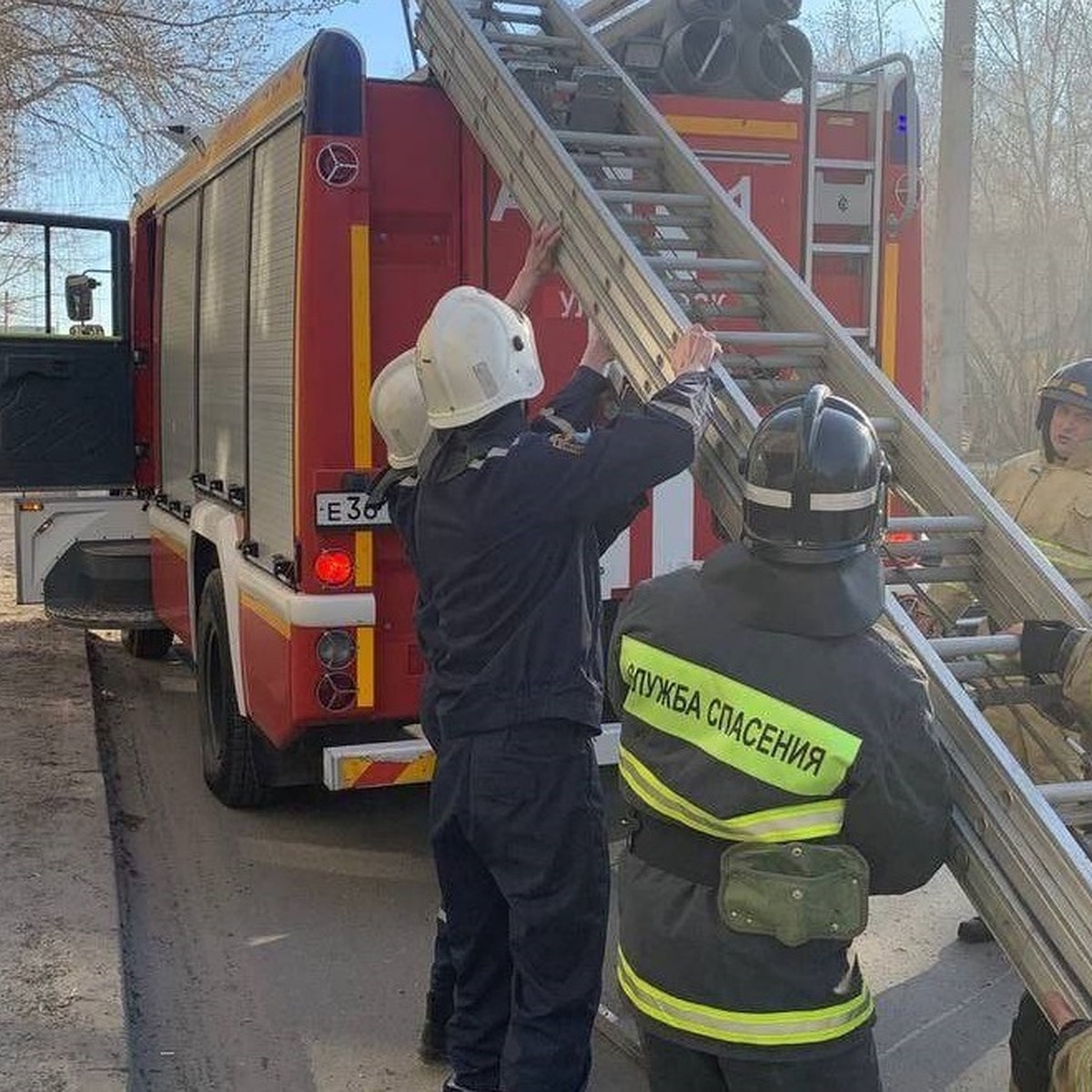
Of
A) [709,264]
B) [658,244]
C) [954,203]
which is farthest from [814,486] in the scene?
[954,203]

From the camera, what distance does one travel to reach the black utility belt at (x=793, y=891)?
6.27ft

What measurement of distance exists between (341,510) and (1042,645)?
2.38 meters

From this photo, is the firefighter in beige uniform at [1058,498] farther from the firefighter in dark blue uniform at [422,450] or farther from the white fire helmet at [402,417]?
the white fire helmet at [402,417]

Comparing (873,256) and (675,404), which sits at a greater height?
(873,256)

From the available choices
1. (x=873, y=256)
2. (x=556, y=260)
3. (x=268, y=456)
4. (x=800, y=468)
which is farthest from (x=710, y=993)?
(x=873, y=256)

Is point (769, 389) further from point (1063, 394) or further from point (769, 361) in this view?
point (1063, 394)

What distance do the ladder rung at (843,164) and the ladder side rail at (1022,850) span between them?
9.59 ft

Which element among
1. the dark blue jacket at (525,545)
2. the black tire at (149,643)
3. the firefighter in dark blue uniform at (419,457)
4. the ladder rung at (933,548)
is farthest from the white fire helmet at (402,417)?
the black tire at (149,643)

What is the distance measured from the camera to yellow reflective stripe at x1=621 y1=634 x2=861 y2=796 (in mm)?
1881

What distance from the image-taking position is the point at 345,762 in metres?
4.38

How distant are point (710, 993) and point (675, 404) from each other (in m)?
1.22

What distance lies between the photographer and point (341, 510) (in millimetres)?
4359

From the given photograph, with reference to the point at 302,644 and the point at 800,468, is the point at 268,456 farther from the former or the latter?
the point at 800,468

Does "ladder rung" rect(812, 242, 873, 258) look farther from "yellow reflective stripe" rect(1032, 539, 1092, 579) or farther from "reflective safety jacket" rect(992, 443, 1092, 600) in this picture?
"yellow reflective stripe" rect(1032, 539, 1092, 579)
